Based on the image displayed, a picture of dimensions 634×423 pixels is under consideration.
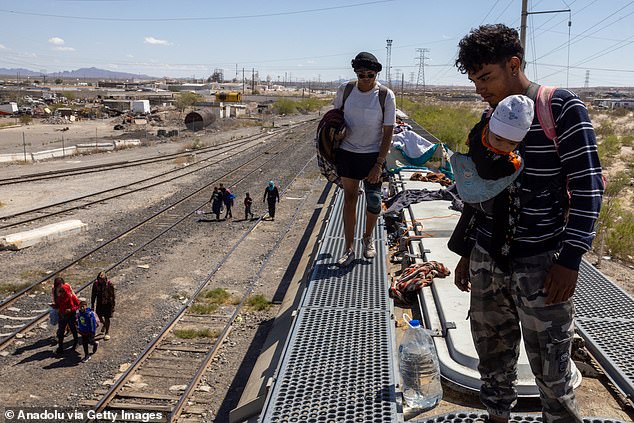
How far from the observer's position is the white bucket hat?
2.40 meters

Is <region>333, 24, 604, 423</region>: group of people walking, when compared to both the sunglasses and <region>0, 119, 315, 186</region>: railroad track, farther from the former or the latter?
Answer: <region>0, 119, 315, 186</region>: railroad track

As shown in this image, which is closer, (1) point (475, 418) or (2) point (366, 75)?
(1) point (475, 418)

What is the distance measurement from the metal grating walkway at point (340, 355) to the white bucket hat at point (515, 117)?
5.73 ft

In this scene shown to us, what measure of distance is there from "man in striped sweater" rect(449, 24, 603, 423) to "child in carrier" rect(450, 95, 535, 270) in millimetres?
45

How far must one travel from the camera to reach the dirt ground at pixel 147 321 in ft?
24.4

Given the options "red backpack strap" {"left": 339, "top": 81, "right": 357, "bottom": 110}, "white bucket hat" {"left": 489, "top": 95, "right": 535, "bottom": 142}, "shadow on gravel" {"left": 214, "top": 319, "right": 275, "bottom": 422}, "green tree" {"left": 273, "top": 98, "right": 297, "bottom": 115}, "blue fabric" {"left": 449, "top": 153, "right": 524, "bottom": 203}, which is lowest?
"shadow on gravel" {"left": 214, "top": 319, "right": 275, "bottom": 422}

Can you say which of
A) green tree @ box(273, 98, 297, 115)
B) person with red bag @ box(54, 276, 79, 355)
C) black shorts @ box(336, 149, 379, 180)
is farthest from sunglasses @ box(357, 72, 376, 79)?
green tree @ box(273, 98, 297, 115)

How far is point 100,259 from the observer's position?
13820 mm

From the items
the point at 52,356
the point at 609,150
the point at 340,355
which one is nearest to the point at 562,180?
the point at 340,355

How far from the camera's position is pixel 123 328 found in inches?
390

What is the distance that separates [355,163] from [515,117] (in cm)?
321

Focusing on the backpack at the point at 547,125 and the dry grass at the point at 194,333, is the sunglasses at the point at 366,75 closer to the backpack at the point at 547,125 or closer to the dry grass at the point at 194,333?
the backpack at the point at 547,125

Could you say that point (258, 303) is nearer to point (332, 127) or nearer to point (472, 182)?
point (332, 127)

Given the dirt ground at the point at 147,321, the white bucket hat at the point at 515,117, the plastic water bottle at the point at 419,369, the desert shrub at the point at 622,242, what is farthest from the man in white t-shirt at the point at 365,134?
the desert shrub at the point at 622,242
